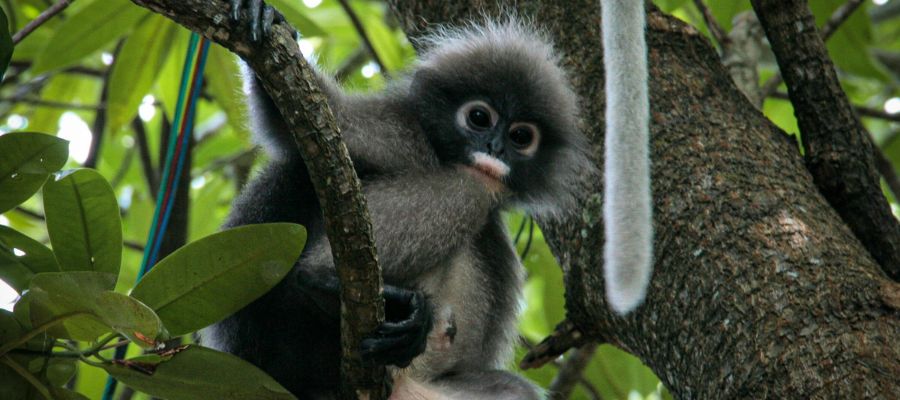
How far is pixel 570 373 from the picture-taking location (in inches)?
131

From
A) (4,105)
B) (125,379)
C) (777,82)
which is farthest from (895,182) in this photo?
(4,105)

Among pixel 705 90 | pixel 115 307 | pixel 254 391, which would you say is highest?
pixel 705 90

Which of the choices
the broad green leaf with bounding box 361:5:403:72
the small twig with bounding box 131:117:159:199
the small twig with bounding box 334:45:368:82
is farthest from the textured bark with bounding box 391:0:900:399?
the small twig with bounding box 334:45:368:82

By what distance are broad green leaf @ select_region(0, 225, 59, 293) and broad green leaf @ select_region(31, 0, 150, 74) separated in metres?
1.57

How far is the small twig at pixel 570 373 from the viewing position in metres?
3.25

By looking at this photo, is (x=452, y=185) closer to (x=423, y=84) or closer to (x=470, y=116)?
(x=470, y=116)

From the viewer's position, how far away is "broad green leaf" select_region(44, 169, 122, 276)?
6.59ft

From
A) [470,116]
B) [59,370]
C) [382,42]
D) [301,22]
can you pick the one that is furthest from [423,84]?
[382,42]

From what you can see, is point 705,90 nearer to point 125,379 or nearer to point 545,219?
point 545,219

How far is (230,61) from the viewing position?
12.8ft

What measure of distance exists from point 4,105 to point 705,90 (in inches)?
140

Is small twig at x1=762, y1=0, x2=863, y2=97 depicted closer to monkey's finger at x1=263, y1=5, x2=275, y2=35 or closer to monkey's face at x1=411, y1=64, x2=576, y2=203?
monkey's face at x1=411, y1=64, x2=576, y2=203

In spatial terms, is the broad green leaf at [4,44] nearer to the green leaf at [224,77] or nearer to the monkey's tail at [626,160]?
the monkey's tail at [626,160]

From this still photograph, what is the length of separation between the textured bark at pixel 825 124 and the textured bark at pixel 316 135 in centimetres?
124
